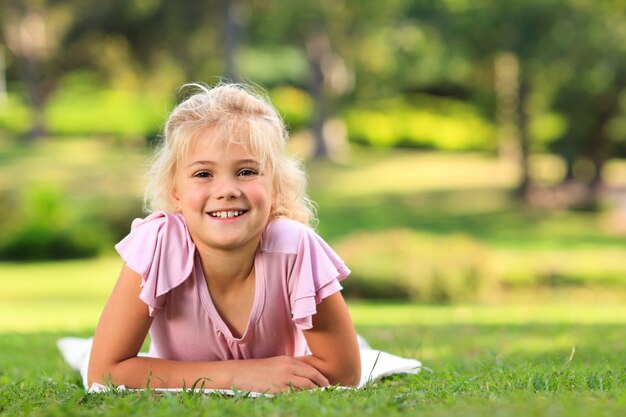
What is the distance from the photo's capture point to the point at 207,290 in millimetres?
3992

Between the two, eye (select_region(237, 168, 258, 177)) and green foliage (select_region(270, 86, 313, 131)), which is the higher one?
eye (select_region(237, 168, 258, 177))

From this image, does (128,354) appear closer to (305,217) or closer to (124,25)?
(305,217)

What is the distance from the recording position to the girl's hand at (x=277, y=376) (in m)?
3.72

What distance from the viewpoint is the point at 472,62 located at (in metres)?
26.1

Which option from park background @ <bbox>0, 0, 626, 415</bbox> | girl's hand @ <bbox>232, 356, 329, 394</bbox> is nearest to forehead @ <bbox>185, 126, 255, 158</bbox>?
girl's hand @ <bbox>232, 356, 329, 394</bbox>

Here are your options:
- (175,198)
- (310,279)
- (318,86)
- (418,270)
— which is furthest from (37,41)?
(310,279)

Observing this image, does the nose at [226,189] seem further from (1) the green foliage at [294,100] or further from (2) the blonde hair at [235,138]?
(1) the green foliage at [294,100]

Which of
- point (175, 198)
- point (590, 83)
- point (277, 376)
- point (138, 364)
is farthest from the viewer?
point (590, 83)

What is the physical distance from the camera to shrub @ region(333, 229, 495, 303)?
15023 mm

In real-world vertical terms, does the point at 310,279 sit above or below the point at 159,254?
below

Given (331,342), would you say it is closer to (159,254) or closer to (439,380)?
(439,380)

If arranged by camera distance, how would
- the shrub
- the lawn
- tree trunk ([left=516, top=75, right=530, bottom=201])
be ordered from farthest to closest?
tree trunk ([left=516, top=75, right=530, bottom=201])
the shrub
the lawn

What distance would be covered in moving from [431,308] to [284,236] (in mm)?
9216

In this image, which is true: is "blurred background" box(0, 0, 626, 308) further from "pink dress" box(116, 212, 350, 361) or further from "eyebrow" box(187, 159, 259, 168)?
"eyebrow" box(187, 159, 259, 168)
